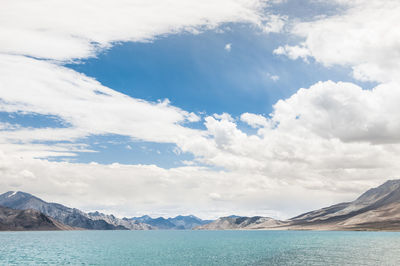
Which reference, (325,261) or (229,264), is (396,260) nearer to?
(325,261)

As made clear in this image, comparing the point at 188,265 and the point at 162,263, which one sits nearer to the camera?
the point at 188,265

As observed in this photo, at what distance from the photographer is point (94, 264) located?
11019 centimetres

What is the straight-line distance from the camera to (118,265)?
4218 inches

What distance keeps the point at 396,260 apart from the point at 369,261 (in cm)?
938

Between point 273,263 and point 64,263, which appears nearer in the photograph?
point 273,263

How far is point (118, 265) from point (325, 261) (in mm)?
65359

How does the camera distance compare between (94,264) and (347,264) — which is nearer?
(347,264)

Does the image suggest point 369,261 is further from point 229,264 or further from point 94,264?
point 94,264

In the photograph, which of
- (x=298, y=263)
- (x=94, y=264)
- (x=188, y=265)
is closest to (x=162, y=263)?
(x=188, y=265)

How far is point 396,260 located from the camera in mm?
109250

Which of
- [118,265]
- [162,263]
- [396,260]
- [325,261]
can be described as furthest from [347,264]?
[118,265]

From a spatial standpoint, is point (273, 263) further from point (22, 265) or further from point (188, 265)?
point (22, 265)

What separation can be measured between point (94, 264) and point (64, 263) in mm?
11212

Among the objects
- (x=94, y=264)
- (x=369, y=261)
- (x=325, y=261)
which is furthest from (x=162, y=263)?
(x=369, y=261)
